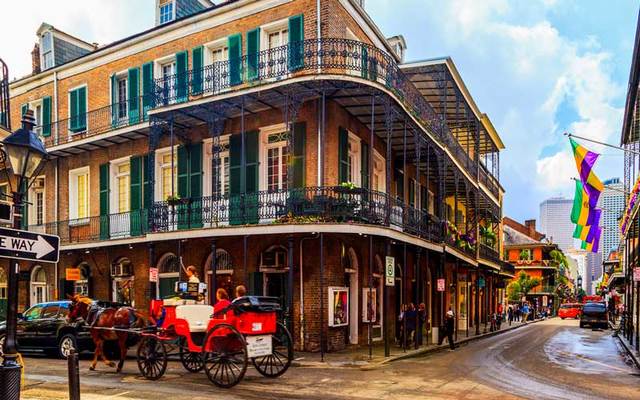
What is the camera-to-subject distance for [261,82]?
18250 mm

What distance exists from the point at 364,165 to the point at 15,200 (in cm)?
1507

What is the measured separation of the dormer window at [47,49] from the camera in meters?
27.0

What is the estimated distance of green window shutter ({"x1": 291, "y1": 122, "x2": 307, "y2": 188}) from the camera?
18.5 m

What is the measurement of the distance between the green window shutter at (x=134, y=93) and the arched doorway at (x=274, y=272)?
754 cm

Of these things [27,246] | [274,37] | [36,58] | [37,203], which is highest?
[36,58]

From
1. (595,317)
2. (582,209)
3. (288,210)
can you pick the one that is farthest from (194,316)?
(595,317)

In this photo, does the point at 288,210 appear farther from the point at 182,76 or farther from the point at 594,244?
the point at 594,244

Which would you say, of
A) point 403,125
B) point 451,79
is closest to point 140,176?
point 403,125

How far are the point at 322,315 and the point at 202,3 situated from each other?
14674 millimetres

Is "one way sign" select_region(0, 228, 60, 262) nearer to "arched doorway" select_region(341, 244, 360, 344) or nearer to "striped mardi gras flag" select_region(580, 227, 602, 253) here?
"arched doorway" select_region(341, 244, 360, 344)

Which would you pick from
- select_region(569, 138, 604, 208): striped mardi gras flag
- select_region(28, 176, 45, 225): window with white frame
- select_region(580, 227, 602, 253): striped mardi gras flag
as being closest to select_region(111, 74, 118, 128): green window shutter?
select_region(28, 176, 45, 225): window with white frame

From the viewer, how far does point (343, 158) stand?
19.2 meters

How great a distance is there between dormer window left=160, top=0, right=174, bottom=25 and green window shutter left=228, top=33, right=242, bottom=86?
4.68 m

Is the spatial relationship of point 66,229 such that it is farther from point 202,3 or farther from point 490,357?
point 490,357
